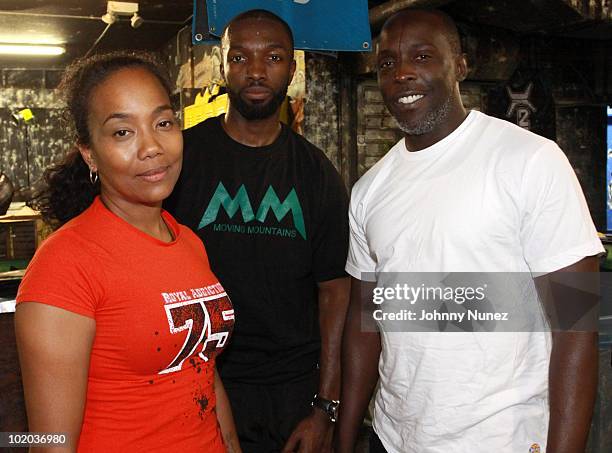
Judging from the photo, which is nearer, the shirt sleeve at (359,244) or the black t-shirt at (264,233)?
the shirt sleeve at (359,244)

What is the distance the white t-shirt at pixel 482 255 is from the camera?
Answer: 1.59 metres

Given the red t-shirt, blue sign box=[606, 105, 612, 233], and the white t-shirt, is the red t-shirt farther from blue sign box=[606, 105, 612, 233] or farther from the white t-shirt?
blue sign box=[606, 105, 612, 233]

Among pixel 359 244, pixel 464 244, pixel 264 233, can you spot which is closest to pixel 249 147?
pixel 264 233

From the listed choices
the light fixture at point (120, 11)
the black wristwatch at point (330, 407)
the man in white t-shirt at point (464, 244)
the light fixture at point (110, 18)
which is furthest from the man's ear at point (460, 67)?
the light fixture at point (110, 18)

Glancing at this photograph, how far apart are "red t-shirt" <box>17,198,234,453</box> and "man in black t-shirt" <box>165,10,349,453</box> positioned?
1.90 ft

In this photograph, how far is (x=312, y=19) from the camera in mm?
2766

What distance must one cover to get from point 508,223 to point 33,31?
7.60 m

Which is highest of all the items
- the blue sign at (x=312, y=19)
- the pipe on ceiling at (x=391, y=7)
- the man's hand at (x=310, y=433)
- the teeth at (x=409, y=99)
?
the pipe on ceiling at (x=391, y=7)

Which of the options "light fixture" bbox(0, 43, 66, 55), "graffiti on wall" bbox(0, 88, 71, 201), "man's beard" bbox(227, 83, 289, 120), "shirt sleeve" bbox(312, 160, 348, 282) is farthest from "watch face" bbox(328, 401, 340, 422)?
"graffiti on wall" bbox(0, 88, 71, 201)

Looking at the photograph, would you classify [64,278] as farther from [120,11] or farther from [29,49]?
[29,49]

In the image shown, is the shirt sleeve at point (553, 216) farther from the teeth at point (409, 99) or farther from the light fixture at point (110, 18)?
the light fixture at point (110, 18)

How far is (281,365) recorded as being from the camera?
7.44ft

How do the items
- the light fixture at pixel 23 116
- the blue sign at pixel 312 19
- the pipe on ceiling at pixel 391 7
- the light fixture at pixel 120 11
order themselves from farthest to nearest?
the light fixture at pixel 23 116 < the light fixture at pixel 120 11 < the pipe on ceiling at pixel 391 7 < the blue sign at pixel 312 19

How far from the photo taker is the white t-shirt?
159cm
